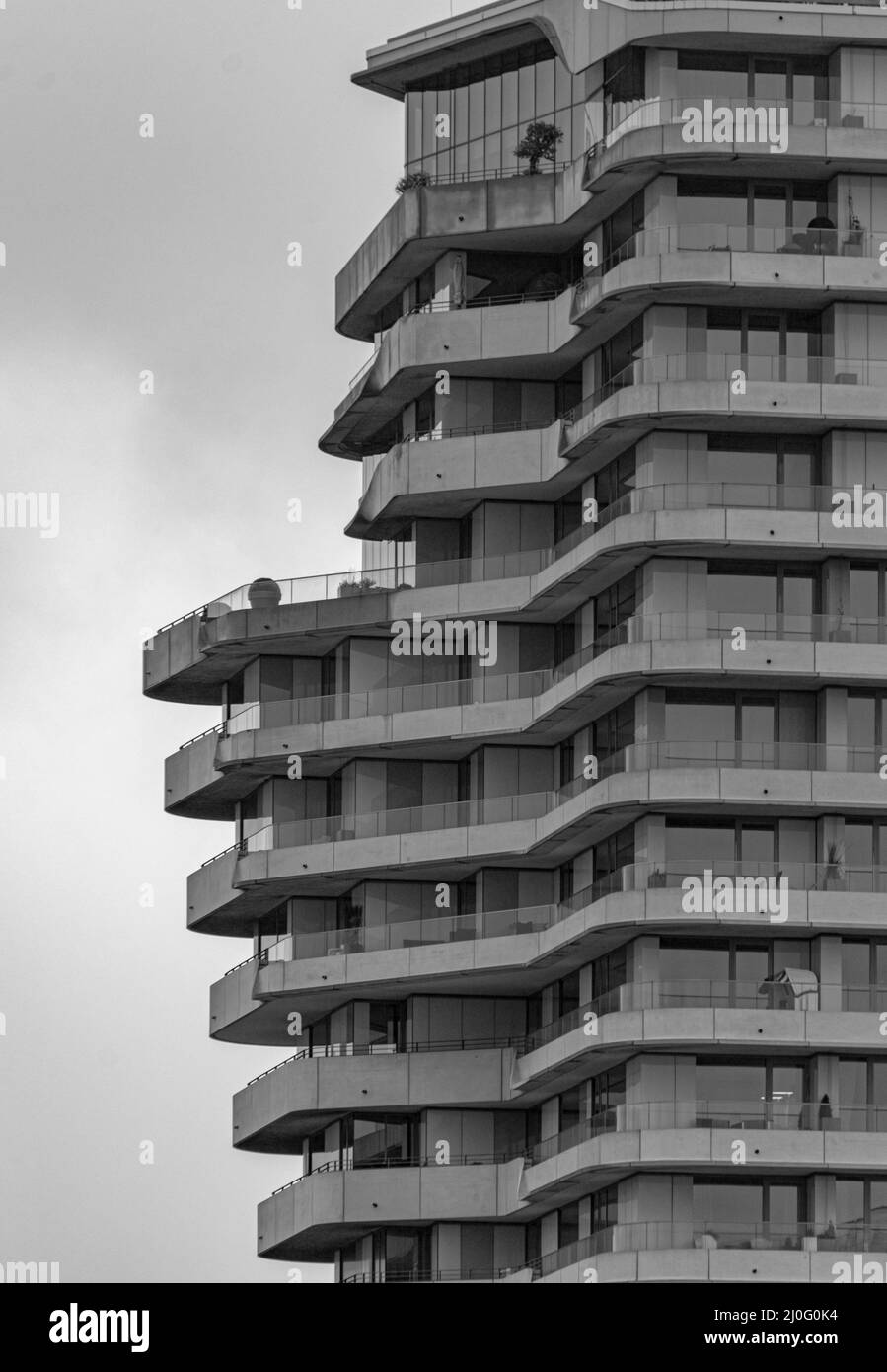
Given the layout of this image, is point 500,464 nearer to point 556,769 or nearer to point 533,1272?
point 556,769

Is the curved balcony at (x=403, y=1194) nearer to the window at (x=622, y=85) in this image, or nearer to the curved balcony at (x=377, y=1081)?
the curved balcony at (x=377, y=1081)

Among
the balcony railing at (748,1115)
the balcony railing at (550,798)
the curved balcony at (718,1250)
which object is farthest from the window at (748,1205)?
the balcony railing at (550,798)

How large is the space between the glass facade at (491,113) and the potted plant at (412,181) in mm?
642

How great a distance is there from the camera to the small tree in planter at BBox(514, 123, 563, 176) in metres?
123

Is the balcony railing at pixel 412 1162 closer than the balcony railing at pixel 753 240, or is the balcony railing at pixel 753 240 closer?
the balcony railing at pixel 753 240

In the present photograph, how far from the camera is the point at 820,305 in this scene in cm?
11725

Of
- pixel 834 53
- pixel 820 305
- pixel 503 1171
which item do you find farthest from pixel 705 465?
pixel 503 1171

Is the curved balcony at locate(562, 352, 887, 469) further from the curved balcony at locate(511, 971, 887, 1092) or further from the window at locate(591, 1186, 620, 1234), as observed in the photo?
the window at locate(591, 1186, 620, 1234)

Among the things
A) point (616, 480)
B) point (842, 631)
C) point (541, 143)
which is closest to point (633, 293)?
point (616, 480)

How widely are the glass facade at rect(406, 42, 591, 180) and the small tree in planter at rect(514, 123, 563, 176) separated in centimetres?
20

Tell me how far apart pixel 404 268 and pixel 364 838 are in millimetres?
19604

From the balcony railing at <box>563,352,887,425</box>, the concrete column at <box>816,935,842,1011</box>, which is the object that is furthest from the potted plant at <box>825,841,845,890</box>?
the balcony railing at <box>563,352,887,425</box>

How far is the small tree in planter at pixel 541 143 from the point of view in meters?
123

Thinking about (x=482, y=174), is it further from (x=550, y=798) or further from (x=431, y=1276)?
(x=431, y=1276)
